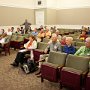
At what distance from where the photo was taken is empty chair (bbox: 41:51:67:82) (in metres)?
3.95

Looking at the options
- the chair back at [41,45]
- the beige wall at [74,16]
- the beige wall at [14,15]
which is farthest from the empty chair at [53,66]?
the beige wall at [74,16]

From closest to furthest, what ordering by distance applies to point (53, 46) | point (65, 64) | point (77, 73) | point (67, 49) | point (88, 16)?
1. point (77, 73)
2. point (65, 64)
3. point (67, 49)
4. point (53, 46)
5. point (88, 16)

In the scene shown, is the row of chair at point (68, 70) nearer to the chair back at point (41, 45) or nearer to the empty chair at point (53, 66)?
the empty chair at point (53, 66)

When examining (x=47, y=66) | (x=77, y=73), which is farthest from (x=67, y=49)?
(x=77, y=73)

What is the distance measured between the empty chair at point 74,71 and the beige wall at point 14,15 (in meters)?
9.74

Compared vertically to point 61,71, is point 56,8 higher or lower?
higher

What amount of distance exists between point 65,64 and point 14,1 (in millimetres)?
10498

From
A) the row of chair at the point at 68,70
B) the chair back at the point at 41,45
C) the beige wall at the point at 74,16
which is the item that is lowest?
the row of chair at the point at 68,70

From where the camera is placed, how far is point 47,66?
4.07 m

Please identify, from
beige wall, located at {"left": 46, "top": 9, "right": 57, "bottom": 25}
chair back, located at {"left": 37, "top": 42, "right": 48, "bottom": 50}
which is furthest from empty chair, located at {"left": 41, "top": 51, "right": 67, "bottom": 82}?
beige wall, located at {"left": 46, "top": 9, "right": 57, "bottom": 25}

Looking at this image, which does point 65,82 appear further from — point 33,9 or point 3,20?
point 33,9

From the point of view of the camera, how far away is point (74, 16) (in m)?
15.2

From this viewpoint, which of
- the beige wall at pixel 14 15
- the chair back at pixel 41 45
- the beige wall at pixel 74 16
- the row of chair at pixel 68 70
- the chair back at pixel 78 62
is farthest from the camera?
the beige wall at pixel 74 16

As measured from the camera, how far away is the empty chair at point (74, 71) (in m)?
3.53
